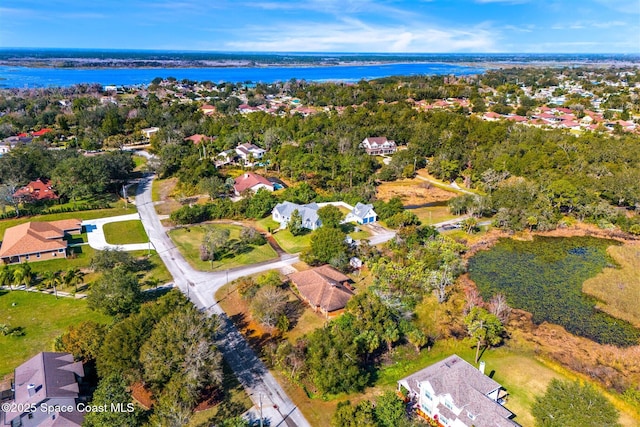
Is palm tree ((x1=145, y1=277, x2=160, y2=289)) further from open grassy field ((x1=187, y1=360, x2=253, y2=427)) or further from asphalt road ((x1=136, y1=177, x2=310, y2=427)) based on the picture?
open grassy field ((x1=187, y1=360, x2=253, y2=427))

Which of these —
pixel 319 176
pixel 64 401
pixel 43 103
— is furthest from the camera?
pixel 43 103

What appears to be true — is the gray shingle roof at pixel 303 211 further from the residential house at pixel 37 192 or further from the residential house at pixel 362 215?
the residential house at pixel 37 192

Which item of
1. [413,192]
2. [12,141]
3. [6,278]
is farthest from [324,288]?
[12,141]

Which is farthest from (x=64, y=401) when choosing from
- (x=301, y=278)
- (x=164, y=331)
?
(x=301, y=278)

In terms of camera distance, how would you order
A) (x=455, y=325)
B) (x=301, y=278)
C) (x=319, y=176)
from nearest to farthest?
(x=455, y=325) → (x=301, y=278) → (x=319, y=176)

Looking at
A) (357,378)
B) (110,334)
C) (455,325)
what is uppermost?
(110,334)

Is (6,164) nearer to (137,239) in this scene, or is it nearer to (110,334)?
(137,239)

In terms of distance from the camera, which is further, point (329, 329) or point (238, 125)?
point (238, 125)

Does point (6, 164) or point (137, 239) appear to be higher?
point (6, 164)
